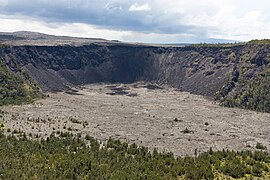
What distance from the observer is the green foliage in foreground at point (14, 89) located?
3711 inches

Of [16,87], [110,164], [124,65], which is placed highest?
[124,65]

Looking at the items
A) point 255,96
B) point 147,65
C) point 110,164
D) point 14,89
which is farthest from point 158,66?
point 110,164

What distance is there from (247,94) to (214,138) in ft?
146

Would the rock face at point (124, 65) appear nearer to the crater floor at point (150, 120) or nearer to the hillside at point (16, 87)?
the hillside at point (16, 87)

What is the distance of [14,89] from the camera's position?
327 ft

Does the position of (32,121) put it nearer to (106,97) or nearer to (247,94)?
(106,97)

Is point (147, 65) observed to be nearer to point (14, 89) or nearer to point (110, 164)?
point (14, 89)

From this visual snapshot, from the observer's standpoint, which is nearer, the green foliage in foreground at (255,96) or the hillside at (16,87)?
the hillside at (16,87)

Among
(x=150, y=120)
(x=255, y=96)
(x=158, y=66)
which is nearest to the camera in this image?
(x=150, y=120)

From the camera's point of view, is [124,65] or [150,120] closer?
[150,120]

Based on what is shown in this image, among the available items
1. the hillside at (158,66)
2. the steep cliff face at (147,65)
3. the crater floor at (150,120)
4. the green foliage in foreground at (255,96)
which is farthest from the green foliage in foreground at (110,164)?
the steep cliff face at (147,65)

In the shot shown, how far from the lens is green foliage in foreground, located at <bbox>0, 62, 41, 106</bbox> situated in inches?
3711

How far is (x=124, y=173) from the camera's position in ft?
117

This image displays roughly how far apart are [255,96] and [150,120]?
3547cm
